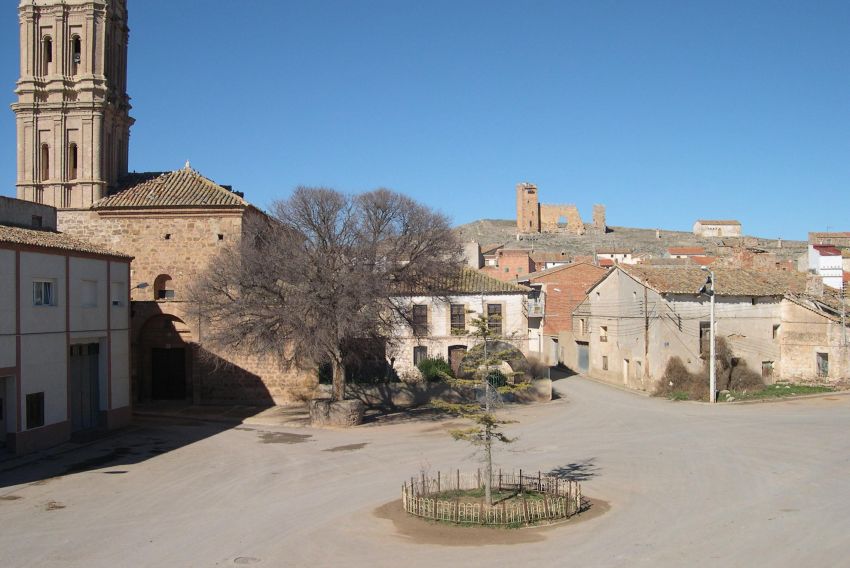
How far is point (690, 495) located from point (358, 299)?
44.7 feet

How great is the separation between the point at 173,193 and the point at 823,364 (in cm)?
3232

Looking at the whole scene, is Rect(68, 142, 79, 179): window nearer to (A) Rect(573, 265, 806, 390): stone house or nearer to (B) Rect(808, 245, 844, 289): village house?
(A) Rect(573, 265, 806, 390): stone house

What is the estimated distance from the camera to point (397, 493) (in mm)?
17047

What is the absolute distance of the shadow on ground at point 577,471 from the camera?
1819 centimetres

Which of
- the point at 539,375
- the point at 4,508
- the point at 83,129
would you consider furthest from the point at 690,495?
the point at 83,129

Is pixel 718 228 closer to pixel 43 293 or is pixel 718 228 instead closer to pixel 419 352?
pixel 419 352

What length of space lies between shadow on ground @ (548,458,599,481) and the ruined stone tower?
11456cm

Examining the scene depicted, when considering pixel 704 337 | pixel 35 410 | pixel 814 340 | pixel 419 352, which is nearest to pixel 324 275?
pixel 35 410

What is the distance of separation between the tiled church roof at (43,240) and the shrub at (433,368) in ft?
46.8

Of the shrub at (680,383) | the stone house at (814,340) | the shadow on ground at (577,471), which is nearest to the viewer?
the shadow on ground at (577,471)

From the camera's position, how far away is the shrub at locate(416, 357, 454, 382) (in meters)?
33.4

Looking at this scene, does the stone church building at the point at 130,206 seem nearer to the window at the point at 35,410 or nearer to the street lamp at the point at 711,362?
the window at the point at 35,410

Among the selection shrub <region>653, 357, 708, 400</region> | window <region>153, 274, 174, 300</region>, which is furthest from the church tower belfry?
shrub <region>653, 357, 708, 400</region>

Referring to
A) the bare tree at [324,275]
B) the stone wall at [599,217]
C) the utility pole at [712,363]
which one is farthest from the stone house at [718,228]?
the bare tree at [324,275]
